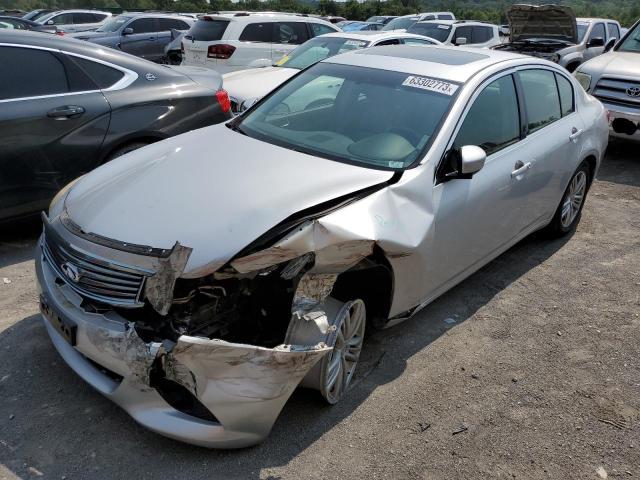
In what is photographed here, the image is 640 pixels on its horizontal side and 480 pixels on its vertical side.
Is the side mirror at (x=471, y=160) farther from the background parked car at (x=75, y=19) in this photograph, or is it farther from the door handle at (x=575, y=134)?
the background parked car at (x=75, y=19)

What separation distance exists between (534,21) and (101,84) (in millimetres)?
9519

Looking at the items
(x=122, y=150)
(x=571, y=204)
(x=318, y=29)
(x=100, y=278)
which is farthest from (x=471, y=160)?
(x=318, y=29)

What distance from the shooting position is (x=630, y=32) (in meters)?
9.06

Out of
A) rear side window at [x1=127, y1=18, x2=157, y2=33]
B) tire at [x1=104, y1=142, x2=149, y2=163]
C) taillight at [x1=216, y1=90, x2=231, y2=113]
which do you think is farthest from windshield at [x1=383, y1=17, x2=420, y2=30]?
tire at [x1=104, y1=142, x2=149, y2=163]

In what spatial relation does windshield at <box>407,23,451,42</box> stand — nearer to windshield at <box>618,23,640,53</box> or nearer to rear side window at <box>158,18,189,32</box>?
windshield at <box>618,23,640,53</box>

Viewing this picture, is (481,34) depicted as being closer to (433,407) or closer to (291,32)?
(291,32)

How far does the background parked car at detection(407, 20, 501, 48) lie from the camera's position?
46.3 ft

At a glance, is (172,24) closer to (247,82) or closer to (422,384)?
(247,82)

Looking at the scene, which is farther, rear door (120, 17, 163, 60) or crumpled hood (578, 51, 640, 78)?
rear door (120, 17, 163, 60)

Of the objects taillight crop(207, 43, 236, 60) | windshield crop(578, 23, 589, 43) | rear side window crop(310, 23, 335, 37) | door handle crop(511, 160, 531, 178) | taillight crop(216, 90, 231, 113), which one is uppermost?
door handle crop(511, 160, 531, 178)

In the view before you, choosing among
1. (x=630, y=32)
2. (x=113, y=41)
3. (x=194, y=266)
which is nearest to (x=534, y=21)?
(x=630, y=32)

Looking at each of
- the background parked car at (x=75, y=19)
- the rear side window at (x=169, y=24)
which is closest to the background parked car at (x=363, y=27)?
the rear side window at (x=169, y=24)

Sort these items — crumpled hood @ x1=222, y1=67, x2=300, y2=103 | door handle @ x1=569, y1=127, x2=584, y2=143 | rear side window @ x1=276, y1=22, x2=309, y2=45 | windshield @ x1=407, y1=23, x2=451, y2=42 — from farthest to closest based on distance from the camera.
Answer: windshield @ x1=407, y1=23, x2=451, y2=42, rear side window @ x1=276, y1=22, x2=309, y2=45, crumpled hood @ x1=222, y1=67, x2=300, y2=103, door handle @ x1=569, y1=127, x2=584, y2=143

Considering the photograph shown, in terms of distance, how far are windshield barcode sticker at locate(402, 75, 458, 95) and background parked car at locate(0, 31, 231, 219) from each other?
2.30 metres
